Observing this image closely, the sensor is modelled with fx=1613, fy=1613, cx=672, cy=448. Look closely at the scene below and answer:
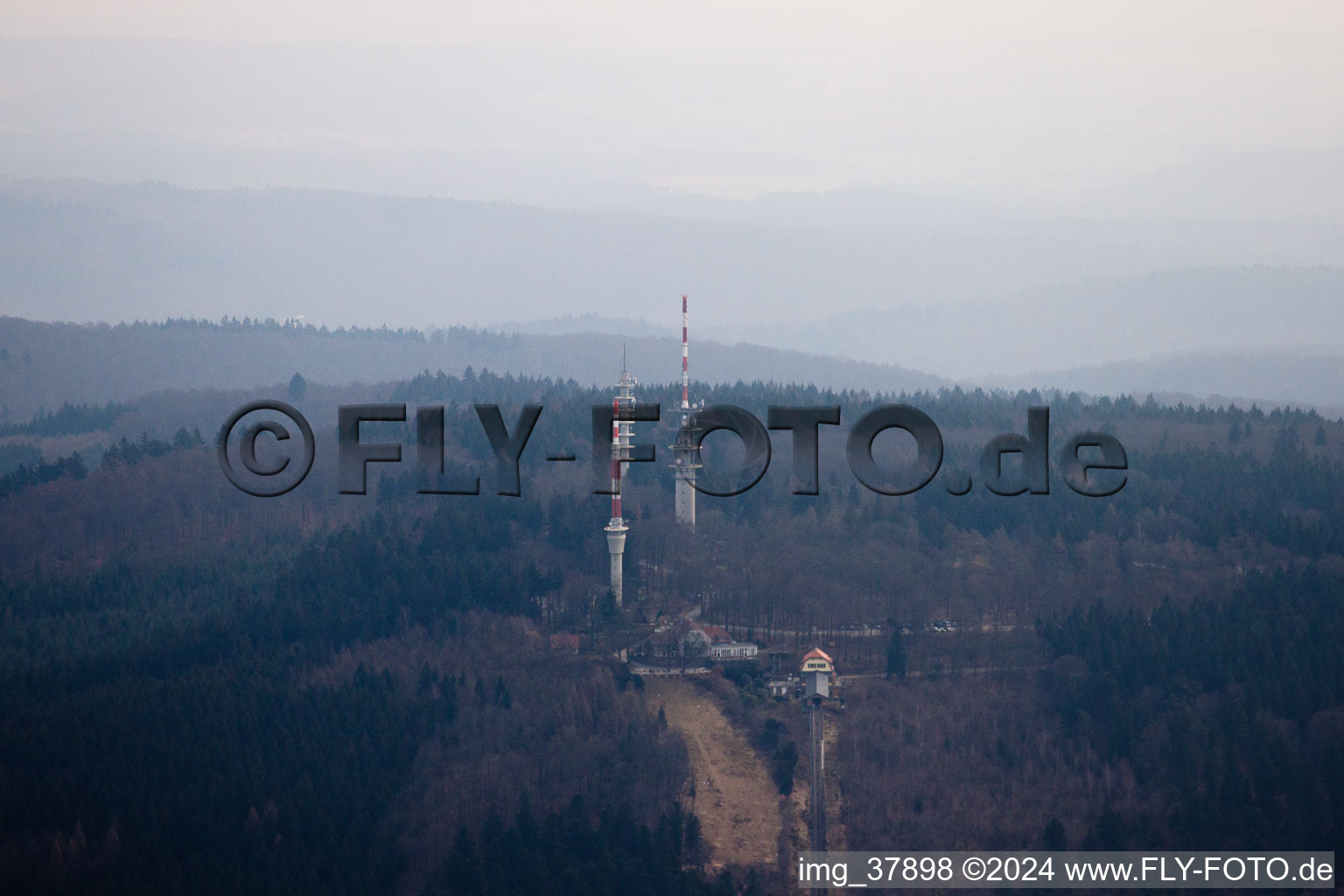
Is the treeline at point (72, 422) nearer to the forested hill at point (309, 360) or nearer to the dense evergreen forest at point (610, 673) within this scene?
the forested hill at point (309, 360)

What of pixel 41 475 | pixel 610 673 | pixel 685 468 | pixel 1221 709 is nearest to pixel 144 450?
pixel 41 475

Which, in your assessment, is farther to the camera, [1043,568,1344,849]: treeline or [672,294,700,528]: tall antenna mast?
[672,294,700,528]: tall antenna mast

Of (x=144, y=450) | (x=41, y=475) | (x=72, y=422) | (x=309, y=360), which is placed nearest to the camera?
(x=41, y=475)

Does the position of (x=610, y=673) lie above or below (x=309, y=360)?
below

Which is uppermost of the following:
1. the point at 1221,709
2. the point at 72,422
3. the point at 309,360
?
the point at 309,360

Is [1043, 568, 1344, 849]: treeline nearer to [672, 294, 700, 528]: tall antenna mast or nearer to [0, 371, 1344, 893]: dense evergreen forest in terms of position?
[0, 371, 1344, 893]: dense evergreen forest

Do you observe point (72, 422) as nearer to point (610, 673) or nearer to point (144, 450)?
point (144, 450)

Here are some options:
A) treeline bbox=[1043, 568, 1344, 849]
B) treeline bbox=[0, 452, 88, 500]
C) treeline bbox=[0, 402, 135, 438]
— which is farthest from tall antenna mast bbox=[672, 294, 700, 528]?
treeline bbox=[0, 402, 135, 438]
